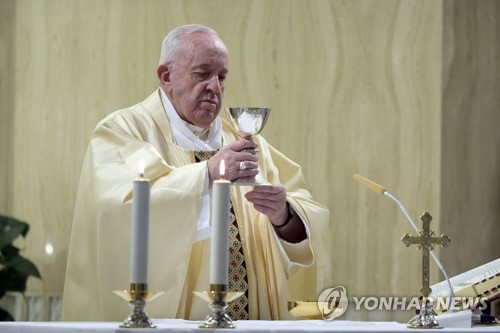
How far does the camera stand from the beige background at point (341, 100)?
23.8 ft

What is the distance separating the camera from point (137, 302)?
328 centimetres

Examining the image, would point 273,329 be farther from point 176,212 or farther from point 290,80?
point 290,80

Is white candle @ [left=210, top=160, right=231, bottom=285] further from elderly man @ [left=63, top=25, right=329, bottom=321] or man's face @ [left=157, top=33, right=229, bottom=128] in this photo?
man's face @ [left=157, top=33, right=229, bottom=128]

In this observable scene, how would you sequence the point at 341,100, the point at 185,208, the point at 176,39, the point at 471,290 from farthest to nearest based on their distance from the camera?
the point at 341,100, the point at 176,39, the point at 185,208, the point at 471,290

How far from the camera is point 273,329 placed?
3.36 meters

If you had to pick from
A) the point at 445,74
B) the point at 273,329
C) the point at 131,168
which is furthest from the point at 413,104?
the point at 273,329

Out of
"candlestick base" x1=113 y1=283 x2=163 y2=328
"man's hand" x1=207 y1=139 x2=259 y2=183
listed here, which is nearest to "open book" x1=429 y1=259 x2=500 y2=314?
"man's hand" x1=207 y1=139 x2=259 y2=183

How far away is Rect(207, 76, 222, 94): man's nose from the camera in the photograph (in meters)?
5.22

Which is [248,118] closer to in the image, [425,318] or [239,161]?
[239,161]

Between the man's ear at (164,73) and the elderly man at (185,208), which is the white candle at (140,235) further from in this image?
the man's ear at (164,73)

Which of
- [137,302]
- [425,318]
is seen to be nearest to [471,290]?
[425,318]

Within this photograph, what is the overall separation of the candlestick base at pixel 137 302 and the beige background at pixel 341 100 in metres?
3.97

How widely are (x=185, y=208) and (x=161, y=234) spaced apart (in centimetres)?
13

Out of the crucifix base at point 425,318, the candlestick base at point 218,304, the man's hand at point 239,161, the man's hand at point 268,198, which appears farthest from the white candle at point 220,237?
the man's hand at point 268,198
